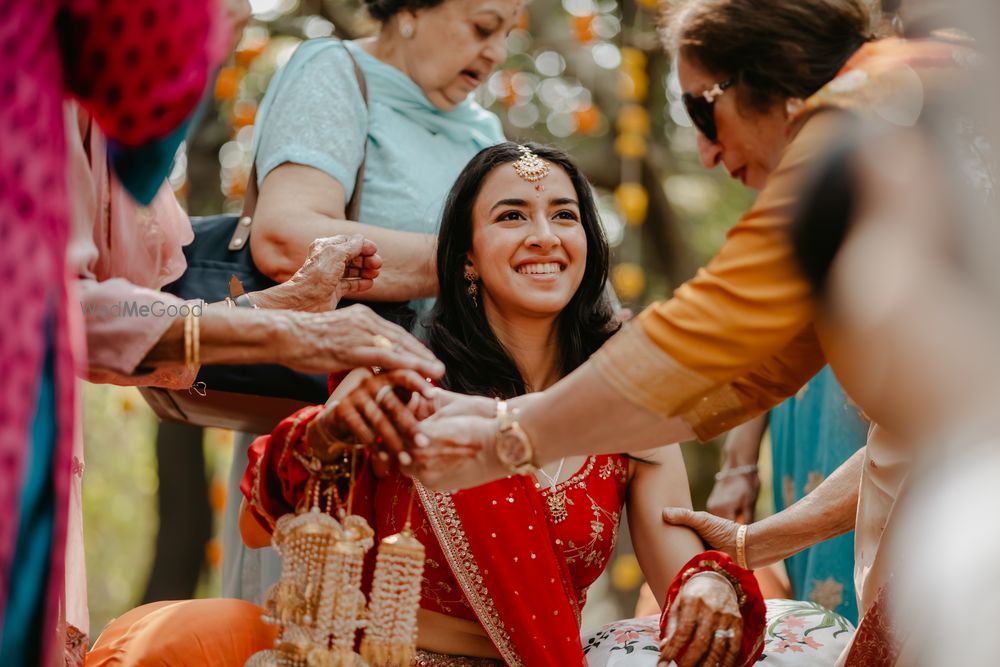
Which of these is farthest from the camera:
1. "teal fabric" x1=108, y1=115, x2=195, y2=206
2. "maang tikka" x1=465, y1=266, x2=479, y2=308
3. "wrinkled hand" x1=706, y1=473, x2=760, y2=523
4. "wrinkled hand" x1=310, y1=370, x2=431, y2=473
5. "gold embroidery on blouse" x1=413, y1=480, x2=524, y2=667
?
"wrinkled hand" x1=706, y1=473, x2=760, y2=523

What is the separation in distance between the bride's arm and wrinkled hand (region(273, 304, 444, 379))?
1089 millimetres

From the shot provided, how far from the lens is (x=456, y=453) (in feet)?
8.91

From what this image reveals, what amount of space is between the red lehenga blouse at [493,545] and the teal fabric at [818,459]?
4.45 feet

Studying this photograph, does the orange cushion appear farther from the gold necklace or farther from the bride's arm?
the bride's arm

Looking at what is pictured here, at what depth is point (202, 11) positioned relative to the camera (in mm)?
2041

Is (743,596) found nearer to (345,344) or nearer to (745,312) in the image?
(745,312)

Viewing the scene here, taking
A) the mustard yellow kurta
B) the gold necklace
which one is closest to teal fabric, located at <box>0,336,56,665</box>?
the mustard yellow kurta

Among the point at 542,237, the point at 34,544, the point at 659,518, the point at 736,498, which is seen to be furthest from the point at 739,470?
the point at 34,544

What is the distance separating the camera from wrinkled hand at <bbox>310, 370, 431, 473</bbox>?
2.79 metres

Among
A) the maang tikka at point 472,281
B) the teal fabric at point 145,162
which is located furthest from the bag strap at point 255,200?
the teal fabric at point 145,162

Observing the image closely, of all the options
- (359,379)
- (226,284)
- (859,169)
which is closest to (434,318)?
(226,284)

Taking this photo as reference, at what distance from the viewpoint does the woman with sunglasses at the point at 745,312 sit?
243 cm

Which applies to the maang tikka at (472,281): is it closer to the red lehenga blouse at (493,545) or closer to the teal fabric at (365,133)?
the teal fabric at (365,133)

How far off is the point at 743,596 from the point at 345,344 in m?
1.17
